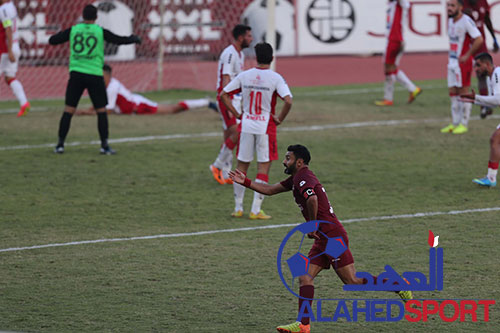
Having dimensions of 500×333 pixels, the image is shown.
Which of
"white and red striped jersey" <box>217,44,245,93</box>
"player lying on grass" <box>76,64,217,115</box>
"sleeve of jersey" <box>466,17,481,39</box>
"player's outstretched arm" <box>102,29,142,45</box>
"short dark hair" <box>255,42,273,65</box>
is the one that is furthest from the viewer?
"player lying on grass" <box>76,64,217,115</box>

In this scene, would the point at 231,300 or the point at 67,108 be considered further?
the point at 67,108

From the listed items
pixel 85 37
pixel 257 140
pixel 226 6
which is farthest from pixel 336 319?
pixel 226 6

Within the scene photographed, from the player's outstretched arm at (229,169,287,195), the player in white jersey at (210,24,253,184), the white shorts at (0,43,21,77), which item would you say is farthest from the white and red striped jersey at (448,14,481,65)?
the player's outstretched arm at (229,169,287,195)

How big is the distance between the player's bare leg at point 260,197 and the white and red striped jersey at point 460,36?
619cm

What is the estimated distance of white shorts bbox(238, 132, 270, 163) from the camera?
975cm

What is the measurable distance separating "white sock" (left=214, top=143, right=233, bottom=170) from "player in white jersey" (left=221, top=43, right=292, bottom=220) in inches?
69.5

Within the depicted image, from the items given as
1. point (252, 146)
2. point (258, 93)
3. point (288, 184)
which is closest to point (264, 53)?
point (258, 93)

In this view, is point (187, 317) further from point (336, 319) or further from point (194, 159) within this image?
point (194, 159)

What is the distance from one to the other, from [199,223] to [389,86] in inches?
372

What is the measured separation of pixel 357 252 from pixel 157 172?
481 cm

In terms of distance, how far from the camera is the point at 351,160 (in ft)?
43.0

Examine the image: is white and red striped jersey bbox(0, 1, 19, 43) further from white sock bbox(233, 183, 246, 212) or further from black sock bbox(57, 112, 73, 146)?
white sock bbox(233, 183, 246, 212)

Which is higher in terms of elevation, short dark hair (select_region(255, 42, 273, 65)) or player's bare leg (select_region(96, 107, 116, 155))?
short dark hair (select_region(255, 42, 273, 65))

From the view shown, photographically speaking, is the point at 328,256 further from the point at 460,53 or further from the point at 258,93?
the point at 460,53
